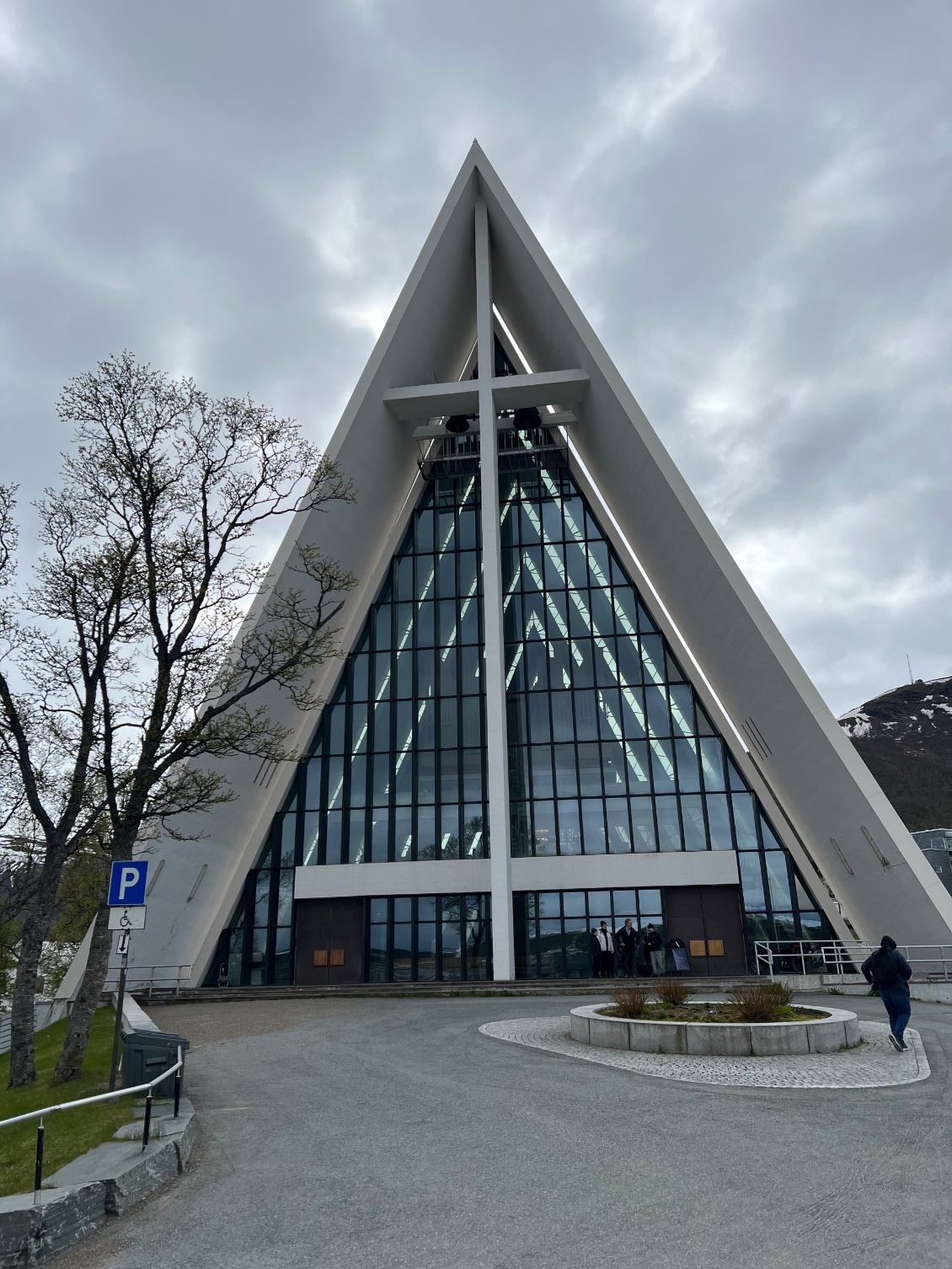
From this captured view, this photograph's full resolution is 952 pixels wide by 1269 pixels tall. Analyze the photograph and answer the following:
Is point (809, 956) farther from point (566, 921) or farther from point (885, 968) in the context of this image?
point (885, 968)

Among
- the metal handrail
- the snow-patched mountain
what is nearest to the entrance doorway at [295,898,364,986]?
the metal handrail

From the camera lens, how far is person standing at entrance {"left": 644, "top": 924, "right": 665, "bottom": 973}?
22594 millimetres

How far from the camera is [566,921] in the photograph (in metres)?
23.8

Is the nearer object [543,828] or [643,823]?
[643,823]

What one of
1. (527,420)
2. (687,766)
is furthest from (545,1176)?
(527,420)

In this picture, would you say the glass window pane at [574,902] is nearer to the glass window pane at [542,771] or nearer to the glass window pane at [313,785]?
the glass window pane at [542,771]

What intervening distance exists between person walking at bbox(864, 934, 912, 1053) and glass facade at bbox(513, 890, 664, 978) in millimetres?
14227

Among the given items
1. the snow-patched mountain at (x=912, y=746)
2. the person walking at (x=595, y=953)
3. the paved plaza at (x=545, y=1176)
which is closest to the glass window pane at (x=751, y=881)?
the person walking at (x=595, y=953)

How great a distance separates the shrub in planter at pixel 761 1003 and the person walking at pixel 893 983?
3.70ft

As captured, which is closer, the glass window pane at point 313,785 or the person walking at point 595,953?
the person walking at point 595,953

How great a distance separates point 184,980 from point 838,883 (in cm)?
1812

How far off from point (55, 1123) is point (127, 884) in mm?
2304

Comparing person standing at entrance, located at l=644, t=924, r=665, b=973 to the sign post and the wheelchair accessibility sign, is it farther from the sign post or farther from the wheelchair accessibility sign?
the wheelchair accessibility sign

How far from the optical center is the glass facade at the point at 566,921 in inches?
923
